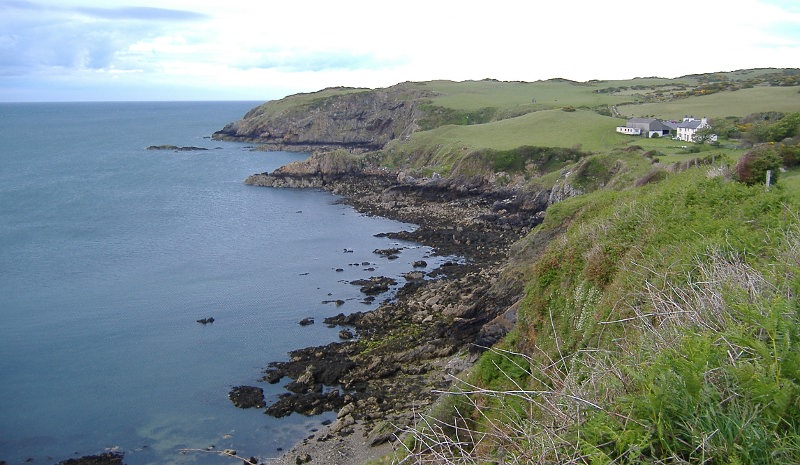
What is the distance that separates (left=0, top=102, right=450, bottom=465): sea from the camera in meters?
22.9

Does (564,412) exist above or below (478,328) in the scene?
above

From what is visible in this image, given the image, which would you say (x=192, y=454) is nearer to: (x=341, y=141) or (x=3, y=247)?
(x=3, y=247)

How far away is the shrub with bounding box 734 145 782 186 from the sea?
628 inches

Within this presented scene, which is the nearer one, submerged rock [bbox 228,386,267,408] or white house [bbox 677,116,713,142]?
submerged rock [bbox 228,386,267,408]

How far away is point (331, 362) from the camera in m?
26.9

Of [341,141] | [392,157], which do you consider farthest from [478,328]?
[341,141]

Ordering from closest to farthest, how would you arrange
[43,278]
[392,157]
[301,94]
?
[43,278] < [392,157] < [301,94]

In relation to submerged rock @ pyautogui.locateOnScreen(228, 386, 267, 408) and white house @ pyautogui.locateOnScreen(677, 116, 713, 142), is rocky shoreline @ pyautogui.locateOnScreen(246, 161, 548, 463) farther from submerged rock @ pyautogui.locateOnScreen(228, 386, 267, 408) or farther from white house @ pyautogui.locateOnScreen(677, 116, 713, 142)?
white house @ pyautogui.locateOnScreen(677, 116, 713, 142)

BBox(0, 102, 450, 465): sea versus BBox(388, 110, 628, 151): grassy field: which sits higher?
BBox(388, 110, 628, 151): grassy field

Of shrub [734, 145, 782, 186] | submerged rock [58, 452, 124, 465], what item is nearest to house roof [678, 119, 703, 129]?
shrub [734, 145, 782, 186]

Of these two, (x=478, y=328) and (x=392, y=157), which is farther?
(x=392, y=157)

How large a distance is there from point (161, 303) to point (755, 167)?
30256mm

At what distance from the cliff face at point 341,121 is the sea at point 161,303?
141 ft

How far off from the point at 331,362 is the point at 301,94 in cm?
13027
